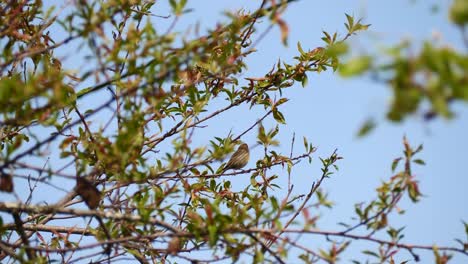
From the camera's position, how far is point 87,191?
2.95 meters

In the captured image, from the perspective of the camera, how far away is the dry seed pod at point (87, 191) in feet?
9.53

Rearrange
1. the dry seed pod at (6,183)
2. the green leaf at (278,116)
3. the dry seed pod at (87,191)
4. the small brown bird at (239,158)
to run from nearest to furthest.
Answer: the dry seed pod at (6,183)
the dry seed pod at (87,191)
the green leaf at (278,116)
the small brown bird at (239,158)

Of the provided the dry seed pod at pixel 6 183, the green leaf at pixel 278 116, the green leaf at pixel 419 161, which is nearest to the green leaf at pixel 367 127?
the green leaf at pixel 419 161

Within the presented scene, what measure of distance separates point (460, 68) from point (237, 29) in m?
1.77

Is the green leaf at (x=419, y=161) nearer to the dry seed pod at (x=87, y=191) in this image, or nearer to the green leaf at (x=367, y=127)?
the green leaf at (x=367, y=127)

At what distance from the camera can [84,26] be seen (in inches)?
107

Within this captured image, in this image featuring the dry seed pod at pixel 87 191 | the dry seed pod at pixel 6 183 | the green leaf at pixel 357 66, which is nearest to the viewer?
the green leaf at pixel 357 66

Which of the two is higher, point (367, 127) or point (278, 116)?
point (278, 116)

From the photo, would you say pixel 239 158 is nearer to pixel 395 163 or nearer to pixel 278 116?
pixel 278 116

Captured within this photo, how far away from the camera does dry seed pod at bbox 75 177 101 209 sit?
2.91 metres

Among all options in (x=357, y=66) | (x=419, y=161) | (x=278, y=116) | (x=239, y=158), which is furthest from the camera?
(x=239, y=158)

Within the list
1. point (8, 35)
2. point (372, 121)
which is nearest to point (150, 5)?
point (8, 35)

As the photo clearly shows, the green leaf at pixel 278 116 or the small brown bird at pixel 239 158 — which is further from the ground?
the small brown bird at pixel 239 158

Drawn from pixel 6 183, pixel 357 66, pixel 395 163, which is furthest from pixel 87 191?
pixel 357 66
